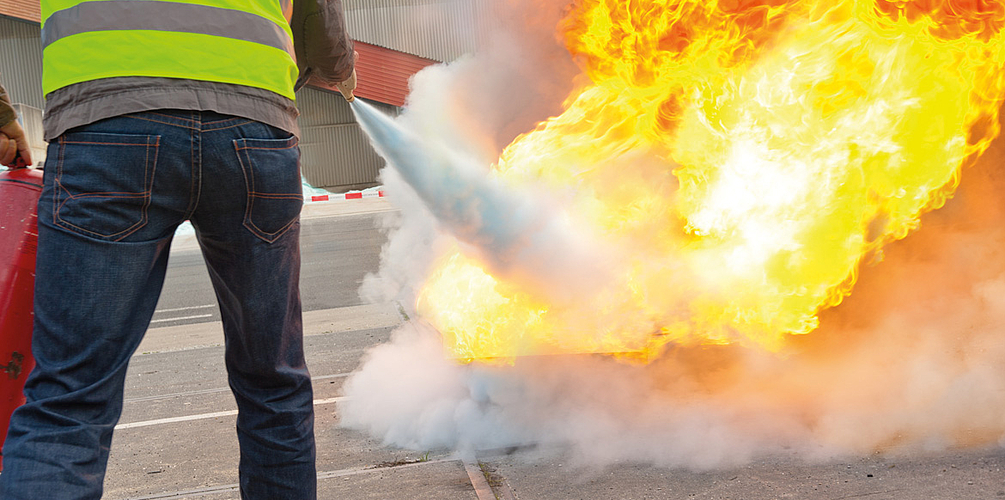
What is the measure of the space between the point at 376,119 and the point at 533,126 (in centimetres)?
104

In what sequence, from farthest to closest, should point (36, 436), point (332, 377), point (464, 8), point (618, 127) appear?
point (464, 8) → point (332, 377) → point (618, 127) → point (36, 436)

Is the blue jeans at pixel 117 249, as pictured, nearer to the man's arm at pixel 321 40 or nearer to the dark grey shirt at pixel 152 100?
the dark grey shirt at pixel 152 100

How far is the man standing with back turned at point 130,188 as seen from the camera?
1674 mm

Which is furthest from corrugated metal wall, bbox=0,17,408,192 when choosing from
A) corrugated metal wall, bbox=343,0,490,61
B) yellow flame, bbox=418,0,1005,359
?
yellow flame, bbox=418,0,1005,359

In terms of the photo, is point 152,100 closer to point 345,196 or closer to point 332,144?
point 332,144

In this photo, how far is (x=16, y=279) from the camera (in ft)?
7.36

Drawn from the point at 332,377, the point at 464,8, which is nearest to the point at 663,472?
the point at 332,377

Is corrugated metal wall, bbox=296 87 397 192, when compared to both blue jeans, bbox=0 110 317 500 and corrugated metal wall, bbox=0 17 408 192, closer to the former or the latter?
corrugated metal wall, bbox=0 17 408 192

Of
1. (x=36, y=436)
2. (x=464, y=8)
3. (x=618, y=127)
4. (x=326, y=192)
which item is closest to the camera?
(x=36, y=436)

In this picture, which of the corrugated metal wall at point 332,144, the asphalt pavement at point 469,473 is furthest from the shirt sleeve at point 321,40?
the corrugated metal wall at point 332,144

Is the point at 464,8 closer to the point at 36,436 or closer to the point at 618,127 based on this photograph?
the point at 618,127

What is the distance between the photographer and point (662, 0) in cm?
366

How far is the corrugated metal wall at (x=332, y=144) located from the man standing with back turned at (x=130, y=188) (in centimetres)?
1792

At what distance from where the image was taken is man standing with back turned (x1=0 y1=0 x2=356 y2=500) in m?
1.67
